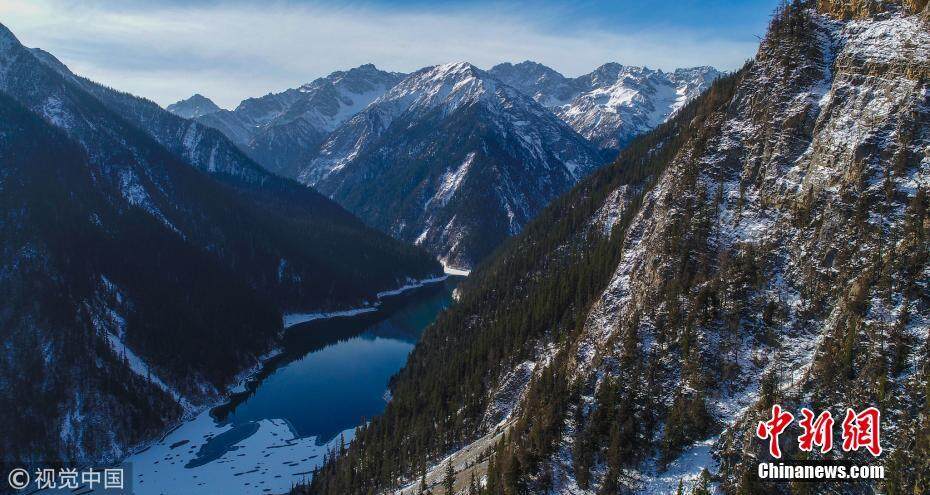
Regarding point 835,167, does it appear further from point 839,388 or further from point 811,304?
point 839,388

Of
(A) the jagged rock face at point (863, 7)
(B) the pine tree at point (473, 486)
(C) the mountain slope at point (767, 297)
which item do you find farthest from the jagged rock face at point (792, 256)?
Answer: (B) the pine tree at point (473, 486)

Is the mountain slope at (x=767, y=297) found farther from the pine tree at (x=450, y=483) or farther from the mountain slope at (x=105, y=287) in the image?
the mountain slope at (x=105, y=287)

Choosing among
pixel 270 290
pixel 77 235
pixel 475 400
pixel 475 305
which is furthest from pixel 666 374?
pixel 270 290

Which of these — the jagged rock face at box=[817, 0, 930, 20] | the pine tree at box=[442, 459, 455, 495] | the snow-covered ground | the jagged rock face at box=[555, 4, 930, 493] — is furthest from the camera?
the snow-covered ground

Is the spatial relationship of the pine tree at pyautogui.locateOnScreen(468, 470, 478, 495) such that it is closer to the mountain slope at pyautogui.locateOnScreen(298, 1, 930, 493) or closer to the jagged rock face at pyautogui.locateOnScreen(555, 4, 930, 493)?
the mountain slope at pyautogui.locateOnScreen(298, 1, 930, 493)

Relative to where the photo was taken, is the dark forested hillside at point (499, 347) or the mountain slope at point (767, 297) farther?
the dark forested hillside at point (499, 347)

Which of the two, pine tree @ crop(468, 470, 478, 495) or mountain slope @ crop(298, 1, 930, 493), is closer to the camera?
mountain slope @ crop(298, 1, 930, 493)

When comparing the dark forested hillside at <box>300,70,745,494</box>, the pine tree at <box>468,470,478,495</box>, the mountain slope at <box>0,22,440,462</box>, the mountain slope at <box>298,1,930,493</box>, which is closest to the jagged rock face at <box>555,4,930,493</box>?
the mountain slope at <box>298,1,930,493</box>
